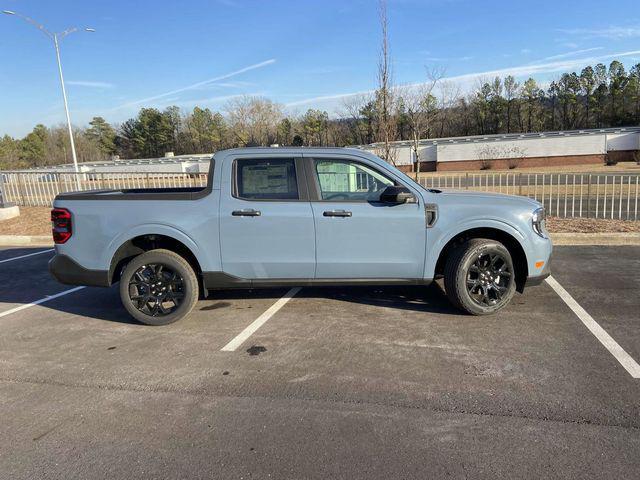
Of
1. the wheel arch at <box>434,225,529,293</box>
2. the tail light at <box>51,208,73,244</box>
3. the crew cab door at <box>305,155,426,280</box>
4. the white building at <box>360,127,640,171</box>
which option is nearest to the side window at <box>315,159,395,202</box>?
the crew cab door at <box>305,155,426,280</box>

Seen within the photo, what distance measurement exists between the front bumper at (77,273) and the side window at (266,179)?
1.72 m

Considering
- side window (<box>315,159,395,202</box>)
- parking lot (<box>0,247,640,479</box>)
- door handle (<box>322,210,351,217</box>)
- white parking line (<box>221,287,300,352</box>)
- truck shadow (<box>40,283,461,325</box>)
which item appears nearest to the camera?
parking lot (<box>0,247,640,479</box>)

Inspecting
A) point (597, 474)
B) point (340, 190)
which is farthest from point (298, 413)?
point (340, 190)

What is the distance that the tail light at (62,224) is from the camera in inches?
192

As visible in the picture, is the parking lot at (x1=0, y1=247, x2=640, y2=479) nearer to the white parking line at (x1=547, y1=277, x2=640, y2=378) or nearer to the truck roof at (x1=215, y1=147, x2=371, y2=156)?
the white parking line at (x1=547, y1=277, x2=640, y2=378)

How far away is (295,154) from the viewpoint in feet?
16.2

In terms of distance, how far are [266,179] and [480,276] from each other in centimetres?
250

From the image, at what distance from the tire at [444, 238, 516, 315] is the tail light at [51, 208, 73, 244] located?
13.3 feet

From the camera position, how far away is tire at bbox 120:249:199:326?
16.0 ft

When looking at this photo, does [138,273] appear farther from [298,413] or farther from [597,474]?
[597,474]

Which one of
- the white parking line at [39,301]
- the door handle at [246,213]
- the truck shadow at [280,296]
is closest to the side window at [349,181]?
the door handle at [246,213]

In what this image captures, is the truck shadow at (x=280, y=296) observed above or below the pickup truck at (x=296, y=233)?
below

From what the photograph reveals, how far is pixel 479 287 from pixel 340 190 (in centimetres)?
181

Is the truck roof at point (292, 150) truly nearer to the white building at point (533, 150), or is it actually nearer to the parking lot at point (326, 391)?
the parking lot at point (326, 391)
